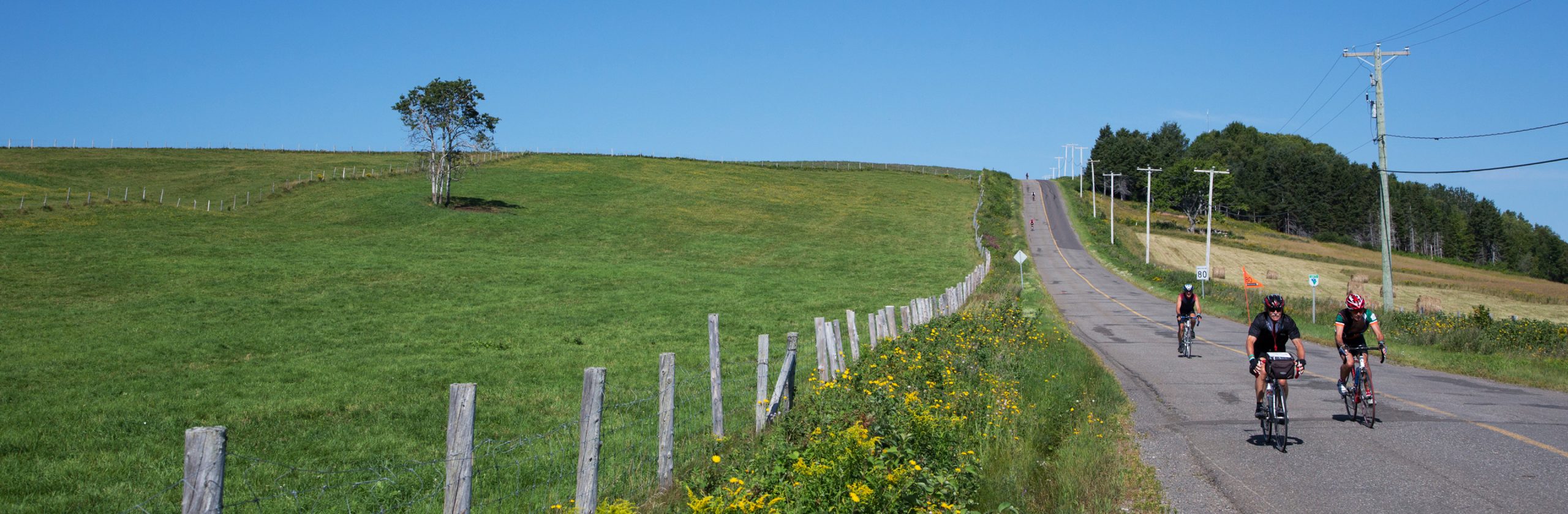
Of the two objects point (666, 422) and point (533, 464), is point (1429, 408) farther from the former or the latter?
point (533, 464)

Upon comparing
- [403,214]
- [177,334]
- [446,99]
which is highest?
[446,99]

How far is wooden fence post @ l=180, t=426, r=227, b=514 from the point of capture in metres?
3.89

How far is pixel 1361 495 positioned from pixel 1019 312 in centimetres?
1703

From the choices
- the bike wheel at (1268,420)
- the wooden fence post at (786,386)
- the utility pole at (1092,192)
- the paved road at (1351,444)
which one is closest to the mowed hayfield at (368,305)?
the wooden fence post at (786,386)

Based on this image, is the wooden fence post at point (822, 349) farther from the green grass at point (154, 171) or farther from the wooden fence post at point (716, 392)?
the green grass at point (154, 171)

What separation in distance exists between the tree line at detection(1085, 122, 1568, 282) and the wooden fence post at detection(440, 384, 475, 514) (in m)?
134

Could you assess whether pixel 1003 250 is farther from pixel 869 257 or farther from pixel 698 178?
pixel 698 178

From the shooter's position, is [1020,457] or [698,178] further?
[698,178]

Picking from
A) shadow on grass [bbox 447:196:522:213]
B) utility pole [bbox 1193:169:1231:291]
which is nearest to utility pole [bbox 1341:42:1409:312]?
utility pole [bbox 1193:169:1231:291]

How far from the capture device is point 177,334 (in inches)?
865

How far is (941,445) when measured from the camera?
313 inches

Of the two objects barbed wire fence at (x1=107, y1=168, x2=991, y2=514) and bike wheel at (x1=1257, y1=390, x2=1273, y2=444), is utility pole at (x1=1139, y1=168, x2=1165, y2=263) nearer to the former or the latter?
bike wheel at (x1=1257, y1=390, x2=1273, y2=444)

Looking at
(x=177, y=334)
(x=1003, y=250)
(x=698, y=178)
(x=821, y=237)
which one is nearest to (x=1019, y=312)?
(x=177, y=334)

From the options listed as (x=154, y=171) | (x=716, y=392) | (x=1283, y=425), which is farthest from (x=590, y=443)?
(x=154, y=171)
